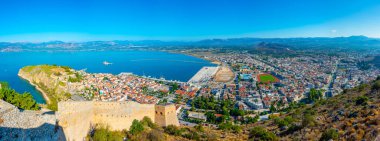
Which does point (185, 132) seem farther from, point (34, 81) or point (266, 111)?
point (34, 81)

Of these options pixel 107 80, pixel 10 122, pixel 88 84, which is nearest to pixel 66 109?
pixel 10 122

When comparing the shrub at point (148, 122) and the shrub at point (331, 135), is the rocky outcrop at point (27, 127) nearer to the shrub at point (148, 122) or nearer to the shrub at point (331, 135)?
the shrub at point (148, 122)

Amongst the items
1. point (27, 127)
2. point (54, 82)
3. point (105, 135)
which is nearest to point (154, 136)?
point (105, 135)

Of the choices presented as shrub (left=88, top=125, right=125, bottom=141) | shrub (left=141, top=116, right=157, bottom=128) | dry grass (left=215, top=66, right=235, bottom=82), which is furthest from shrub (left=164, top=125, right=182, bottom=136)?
dry grass (left=215, top=66, right=235, bottom=82)

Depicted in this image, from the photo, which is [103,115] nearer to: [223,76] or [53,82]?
[53,82]

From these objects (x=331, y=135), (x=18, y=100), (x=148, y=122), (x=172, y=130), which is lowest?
(x=172, y=130)
